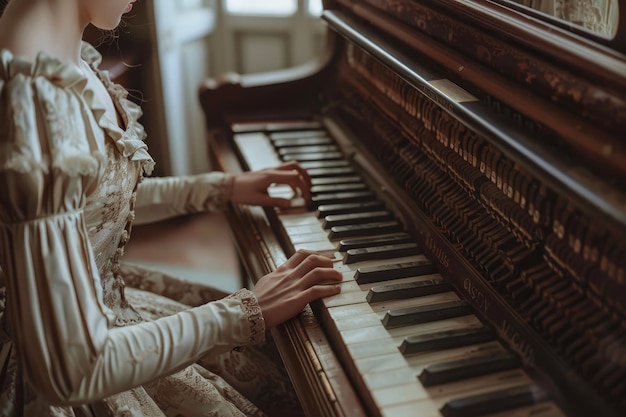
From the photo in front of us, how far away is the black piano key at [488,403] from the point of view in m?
0.96

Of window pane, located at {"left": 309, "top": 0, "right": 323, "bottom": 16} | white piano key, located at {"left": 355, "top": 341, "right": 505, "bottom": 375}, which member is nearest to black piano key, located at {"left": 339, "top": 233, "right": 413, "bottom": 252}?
white piano key, located at {"left": 355, "top": 341, "right": 505, "bottom": 375}

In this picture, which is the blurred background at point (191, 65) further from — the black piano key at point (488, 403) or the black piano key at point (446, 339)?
the black piano key at point (488, 403)

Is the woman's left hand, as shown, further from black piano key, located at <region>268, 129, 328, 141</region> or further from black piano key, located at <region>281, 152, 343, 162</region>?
black piano key, located at <region>268, 129, 328, 141</region>

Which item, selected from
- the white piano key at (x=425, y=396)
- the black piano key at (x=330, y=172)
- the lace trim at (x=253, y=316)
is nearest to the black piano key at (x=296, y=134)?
the black piano key at (x=330, y=172)

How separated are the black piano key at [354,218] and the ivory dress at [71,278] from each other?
0.40m

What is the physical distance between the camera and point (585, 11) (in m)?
1.38

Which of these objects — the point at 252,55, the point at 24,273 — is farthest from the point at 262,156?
the point at 252,55

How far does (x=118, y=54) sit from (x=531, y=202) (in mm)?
2389

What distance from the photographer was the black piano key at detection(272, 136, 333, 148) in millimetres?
1977

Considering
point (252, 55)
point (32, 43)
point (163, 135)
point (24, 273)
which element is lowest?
point (163, 135)

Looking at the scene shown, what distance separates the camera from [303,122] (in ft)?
7.00

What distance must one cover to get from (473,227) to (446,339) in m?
0.25

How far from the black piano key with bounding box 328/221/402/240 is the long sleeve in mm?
375

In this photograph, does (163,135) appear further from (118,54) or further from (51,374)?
(51,374)
